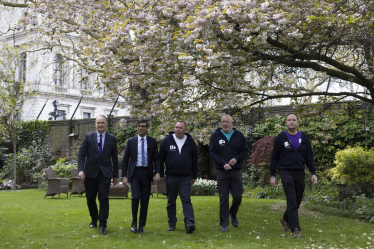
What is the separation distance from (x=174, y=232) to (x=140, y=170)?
3.70ft

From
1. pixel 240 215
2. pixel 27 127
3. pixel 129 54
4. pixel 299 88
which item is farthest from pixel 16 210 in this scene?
pixel 27 127

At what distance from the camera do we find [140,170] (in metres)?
6.09

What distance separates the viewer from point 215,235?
5.88 meters

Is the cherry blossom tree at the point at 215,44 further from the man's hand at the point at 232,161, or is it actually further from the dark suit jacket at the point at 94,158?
the dark suit jacket at the point at 94,158

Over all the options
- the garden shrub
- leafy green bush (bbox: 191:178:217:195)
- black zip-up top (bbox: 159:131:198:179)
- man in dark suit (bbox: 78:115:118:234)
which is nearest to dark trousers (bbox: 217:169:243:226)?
black zip-up top (bbox: 159:131:198:179)

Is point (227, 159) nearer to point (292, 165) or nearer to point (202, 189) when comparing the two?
point (292, 165)

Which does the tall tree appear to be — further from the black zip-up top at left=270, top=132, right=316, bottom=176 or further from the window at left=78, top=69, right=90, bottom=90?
the black zip-up top at left=270, top=132, right=316, bottom=176

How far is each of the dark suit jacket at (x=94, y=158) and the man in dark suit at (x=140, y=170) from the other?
0.87 feet

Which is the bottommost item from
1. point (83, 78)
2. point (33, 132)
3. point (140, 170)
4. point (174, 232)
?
point (174, 232)

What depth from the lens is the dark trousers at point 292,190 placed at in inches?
224

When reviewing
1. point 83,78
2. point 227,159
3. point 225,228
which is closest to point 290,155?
point 227,159

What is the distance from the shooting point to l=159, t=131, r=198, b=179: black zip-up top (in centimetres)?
616

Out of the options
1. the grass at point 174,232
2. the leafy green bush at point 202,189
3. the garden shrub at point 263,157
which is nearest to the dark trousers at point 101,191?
the grass at point 174,232

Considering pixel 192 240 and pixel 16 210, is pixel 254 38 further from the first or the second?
pixel 16 210
